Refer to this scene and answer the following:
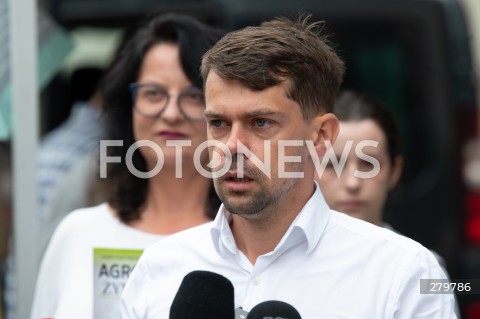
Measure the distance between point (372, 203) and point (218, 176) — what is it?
1130 millimetres

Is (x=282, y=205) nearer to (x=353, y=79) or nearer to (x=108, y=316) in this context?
(x=108, y=316)

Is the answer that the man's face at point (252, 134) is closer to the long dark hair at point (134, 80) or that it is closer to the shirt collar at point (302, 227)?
the shirt collar at point (302, 227)


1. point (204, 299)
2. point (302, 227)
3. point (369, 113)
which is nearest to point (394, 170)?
point (369, 113)

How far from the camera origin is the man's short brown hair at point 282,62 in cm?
230

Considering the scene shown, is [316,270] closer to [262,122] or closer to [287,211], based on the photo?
[287,211]

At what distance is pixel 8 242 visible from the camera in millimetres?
3756

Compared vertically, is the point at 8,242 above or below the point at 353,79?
below

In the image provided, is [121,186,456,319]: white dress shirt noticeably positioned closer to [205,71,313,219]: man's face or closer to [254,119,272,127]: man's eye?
[205,71,313,219]: man's face

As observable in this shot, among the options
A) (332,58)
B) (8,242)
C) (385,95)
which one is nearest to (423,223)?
(385,95)

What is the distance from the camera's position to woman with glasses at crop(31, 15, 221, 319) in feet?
10.0

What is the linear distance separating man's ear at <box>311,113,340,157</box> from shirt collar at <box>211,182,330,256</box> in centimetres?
11

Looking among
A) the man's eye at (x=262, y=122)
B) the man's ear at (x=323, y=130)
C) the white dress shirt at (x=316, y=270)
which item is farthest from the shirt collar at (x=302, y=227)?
the man's eye at (x=262, y=122)
